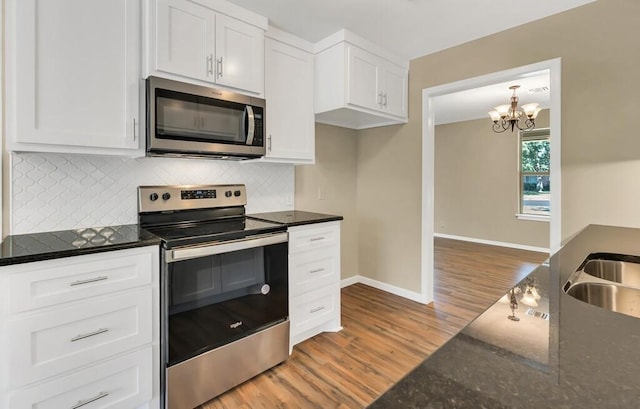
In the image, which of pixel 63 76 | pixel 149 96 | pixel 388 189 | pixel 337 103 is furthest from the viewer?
pixel 388 189

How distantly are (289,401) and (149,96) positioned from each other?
190 cm

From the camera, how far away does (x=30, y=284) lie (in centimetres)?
133

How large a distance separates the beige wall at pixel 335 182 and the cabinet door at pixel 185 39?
4.33 feet

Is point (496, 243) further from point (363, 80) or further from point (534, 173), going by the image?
point (363, 80)

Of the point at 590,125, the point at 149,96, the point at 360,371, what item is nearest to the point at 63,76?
the point at 149,96

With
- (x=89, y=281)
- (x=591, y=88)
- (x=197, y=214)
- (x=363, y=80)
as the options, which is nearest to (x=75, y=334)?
(x=89, y=281)

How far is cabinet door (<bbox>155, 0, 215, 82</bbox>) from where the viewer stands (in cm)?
183

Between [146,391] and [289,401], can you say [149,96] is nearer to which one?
[146,391]

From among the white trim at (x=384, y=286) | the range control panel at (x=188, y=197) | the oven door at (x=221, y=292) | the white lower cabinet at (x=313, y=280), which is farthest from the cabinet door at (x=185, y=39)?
the white trim at (x=384, y=286)

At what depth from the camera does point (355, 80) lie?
2674 mm

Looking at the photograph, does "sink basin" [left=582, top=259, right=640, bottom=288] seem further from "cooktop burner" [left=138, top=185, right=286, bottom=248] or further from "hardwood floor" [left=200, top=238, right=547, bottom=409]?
"cooktop burner" [left=138, top=185, right=286, bottom=248]

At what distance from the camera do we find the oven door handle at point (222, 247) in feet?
5.35

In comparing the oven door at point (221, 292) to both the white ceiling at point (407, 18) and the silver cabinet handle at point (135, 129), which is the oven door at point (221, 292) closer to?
the silver cabinet handle at point (135, 129)

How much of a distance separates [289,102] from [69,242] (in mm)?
1730
